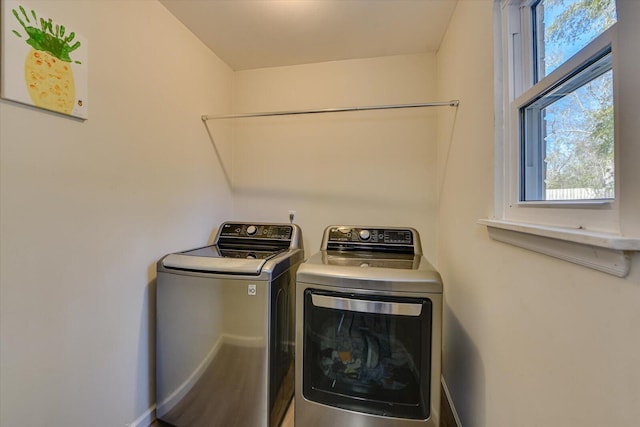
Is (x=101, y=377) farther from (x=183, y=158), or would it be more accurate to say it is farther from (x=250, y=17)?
(x=250, y=17)

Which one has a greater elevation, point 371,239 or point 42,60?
point 42,60

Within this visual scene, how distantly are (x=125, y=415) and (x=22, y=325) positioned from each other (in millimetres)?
743

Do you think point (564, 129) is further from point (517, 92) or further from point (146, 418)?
point (146, 418)

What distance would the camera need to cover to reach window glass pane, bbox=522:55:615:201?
649 mm

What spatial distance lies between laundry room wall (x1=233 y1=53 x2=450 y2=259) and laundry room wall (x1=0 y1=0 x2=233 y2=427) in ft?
2.25

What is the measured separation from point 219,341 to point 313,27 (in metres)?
2.06

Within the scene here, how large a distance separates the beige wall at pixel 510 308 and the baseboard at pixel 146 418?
171cm

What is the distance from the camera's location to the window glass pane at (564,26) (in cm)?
67

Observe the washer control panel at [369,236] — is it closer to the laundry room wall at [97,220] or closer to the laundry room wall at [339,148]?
the laundry room wall at [339,148]

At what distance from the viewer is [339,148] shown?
2328mm

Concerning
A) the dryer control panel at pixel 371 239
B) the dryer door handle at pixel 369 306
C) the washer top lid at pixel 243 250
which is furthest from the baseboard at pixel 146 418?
the dryer control panel at pixel 371 239

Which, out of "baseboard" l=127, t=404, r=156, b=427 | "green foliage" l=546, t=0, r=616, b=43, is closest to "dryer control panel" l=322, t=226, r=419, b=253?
"green foliage" l=546, t=0, r=616, b=43

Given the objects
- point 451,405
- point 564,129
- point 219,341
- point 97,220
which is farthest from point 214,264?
point 451,405

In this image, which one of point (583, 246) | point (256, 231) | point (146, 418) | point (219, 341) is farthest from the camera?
point (256, 231)
